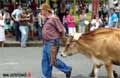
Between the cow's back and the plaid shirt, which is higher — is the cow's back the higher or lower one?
the lower one

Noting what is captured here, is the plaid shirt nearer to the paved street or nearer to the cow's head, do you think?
the cow's head

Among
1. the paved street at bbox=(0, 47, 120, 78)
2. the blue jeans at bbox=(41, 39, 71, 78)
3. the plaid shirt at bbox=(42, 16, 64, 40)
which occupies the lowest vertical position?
the paved street at bbox=(0, 47, 120, 78)

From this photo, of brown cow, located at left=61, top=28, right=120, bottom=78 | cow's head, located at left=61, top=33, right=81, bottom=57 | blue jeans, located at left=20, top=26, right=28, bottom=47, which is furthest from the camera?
blue jeans, located at left=20, top=26, right=28, bottom=47

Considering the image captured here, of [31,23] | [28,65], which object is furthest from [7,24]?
[28,65]

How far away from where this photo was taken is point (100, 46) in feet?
30.8

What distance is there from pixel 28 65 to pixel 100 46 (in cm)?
462

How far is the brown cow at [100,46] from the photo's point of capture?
932cm

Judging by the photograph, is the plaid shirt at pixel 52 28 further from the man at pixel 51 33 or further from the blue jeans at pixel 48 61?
the blue jeans at pixel 48 61

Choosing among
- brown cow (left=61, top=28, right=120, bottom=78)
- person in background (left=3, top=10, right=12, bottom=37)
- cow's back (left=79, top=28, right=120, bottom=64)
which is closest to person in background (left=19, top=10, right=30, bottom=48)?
person in background (left=3, top=10, right=12, bottom=37)

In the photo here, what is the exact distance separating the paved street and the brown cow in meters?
1.73

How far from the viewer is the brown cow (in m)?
9.32

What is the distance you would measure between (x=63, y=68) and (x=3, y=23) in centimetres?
1046

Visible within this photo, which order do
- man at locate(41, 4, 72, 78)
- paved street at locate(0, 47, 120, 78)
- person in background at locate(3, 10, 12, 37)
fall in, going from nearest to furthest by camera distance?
man at locate(41, 4, 72, 78), paved street at locate(0, 47, 120, 78), person in background at locate(3, 10, 12, 37)

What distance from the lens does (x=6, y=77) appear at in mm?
11281
